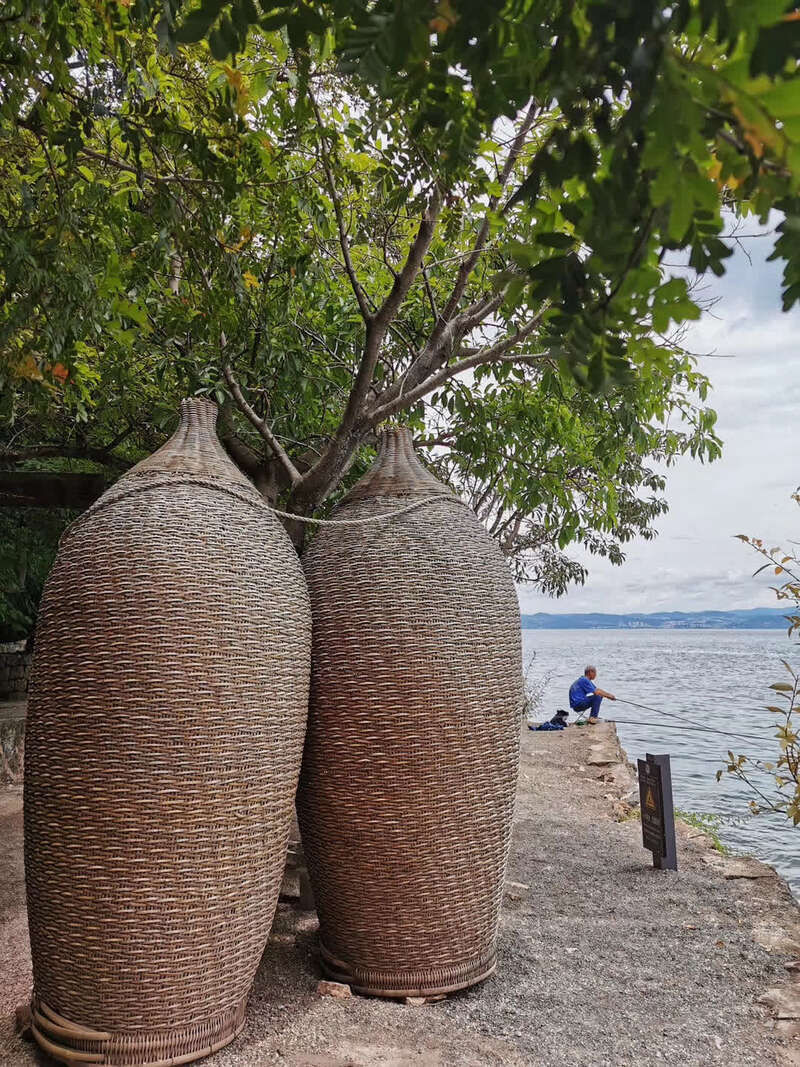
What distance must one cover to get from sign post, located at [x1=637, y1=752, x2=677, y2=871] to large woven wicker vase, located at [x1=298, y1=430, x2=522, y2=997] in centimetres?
190

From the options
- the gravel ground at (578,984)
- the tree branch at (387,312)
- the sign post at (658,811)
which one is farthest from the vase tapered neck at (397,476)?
the sign post at (658,811)

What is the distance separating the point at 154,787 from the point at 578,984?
1873 mm

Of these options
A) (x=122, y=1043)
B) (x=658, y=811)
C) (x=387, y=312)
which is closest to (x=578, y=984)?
(x=122, y=1043)

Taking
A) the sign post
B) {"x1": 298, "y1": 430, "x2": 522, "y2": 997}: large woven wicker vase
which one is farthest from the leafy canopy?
the sign post

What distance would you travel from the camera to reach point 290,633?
2.85 m

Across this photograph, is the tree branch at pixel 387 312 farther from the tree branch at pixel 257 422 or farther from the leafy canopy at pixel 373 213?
the tree branch at pixel 257 422

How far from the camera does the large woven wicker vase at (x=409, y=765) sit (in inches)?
116

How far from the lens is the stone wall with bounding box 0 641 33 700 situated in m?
11.8

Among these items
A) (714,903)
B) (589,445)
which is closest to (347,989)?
(714,903)

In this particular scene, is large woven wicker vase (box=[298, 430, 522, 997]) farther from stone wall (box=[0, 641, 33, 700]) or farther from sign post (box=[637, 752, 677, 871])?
stone wall (box=[0, 641, 33, 700])

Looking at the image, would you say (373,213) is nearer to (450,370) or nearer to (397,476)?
→ (450,370)

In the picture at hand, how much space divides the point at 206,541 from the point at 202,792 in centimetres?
78

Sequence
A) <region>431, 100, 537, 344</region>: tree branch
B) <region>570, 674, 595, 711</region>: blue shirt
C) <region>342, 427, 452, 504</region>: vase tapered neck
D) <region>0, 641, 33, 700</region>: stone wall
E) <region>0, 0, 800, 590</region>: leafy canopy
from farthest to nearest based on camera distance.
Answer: <region>570, 674, 595, 711</region>: blue shirt, <region>0, 641, 33, 700</region>: stone wall, <region>431, 100, 537, 344</region>: tree branch, <region>342, 427, 452, 504</region>: vase tapered neck, <region>0, 0, 800, 590</region>: leafy canopy

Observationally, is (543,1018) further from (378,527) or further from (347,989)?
(378,527)
